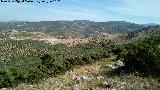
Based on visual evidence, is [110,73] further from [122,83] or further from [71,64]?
[71,64]

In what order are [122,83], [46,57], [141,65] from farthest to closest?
[46,57] → [141,65] → [122,83]

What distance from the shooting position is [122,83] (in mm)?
19875

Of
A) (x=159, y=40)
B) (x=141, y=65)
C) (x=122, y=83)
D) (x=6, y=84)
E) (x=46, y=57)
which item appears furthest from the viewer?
(x=46, y=57)

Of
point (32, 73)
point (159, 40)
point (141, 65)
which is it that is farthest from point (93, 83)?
point (32, 73)

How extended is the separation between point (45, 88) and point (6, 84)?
9733mm

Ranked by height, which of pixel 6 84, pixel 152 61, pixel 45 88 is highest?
pixel 152 61

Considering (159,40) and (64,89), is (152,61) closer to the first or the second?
(159,40)

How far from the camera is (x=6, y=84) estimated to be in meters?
29.6

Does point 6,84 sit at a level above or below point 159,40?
below

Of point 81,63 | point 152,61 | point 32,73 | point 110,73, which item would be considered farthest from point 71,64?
point 152,61

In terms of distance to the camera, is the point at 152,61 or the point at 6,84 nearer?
the point at 152,61

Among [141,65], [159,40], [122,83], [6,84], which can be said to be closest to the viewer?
[122,83]

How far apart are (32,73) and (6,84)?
2.69 metres

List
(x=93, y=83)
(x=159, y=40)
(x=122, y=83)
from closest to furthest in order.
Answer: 1. (x=122, y=83)
2. (x=93, y=83)
3. (x=159, y=40)
